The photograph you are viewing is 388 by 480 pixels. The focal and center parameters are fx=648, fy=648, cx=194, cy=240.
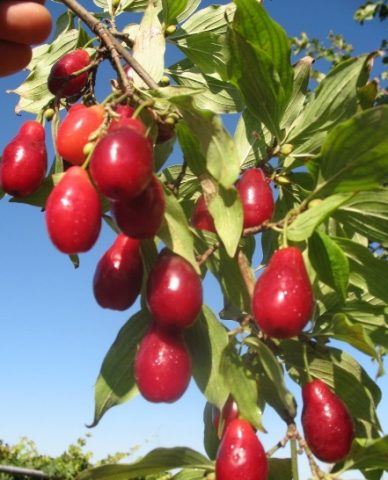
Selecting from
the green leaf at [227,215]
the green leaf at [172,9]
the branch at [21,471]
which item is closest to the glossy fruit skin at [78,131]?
the green leaf at [227,215]

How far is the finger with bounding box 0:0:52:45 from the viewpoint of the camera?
4.69 ft

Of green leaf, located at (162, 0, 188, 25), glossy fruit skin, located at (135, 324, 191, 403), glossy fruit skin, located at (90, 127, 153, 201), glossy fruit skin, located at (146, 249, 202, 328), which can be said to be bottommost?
glossy fruit skin, located at (135, 324, 191, 403)

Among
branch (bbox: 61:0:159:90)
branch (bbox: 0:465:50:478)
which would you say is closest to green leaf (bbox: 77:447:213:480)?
branch (bbox: 61:0:159:90)

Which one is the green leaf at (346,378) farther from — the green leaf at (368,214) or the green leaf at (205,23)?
the green leaf at (205,23)

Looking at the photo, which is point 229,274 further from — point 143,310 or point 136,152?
point 136,152

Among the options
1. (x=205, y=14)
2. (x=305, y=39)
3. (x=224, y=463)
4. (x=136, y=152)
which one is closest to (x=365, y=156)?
(x=136, y=152)

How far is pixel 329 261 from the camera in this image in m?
1.12

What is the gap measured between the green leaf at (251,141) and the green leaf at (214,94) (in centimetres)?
10

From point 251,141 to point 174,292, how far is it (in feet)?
2.05

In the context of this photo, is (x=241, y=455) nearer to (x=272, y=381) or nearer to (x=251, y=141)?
(x=272, y=381)

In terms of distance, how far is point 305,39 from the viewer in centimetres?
733

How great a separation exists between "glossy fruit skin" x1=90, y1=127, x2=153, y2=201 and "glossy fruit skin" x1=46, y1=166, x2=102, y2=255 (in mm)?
57

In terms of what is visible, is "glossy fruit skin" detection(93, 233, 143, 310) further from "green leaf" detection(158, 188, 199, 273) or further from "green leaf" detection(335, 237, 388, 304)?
"green leaf" detection(335, 237, 388, 304)

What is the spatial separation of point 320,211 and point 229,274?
0.74 feet
